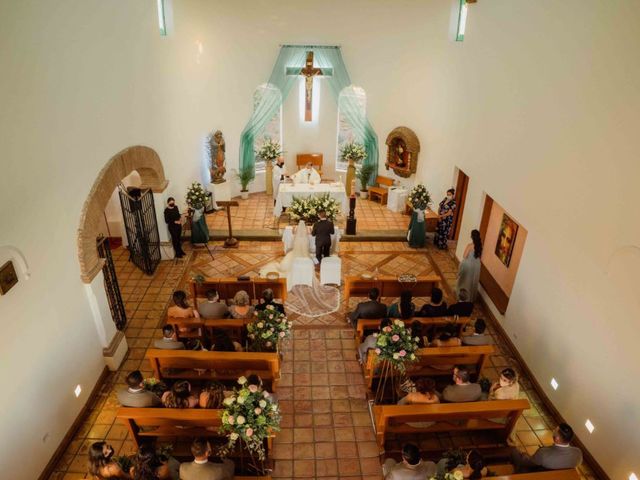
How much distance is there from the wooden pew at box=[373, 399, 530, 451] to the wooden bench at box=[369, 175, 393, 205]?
9.01m

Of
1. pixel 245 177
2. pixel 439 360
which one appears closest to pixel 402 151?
pixel 245 177

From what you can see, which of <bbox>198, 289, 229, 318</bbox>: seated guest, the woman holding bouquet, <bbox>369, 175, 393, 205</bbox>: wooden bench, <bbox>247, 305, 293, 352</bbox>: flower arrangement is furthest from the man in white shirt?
<bbox>247, 305, 293, 352</bbox>: flower arrangement

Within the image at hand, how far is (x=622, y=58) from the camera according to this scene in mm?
4945

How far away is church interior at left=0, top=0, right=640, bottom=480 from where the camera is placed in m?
4.89

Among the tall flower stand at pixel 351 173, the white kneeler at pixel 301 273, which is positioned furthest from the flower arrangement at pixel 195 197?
the tall flower stand at pixel 351 173

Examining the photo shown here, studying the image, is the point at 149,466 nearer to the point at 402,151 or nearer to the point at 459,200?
the point at 459,200

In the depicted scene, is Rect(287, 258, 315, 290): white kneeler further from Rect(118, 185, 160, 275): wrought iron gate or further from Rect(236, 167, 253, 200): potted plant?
Rect(236, 167, 253, 200): potted plant

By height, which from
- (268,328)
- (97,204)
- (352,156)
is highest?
(97,204)

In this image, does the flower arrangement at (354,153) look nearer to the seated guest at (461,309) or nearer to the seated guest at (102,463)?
the seated guest at (461,309)

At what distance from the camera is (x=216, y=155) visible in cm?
1272

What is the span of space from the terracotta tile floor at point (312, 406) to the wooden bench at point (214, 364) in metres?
0.62

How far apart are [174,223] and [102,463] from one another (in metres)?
6.23

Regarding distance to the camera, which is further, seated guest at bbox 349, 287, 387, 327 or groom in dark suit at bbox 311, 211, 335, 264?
groom in dark suit at bbox 311, 211, 335, 264

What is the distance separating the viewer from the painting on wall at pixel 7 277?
4570 millimetres
